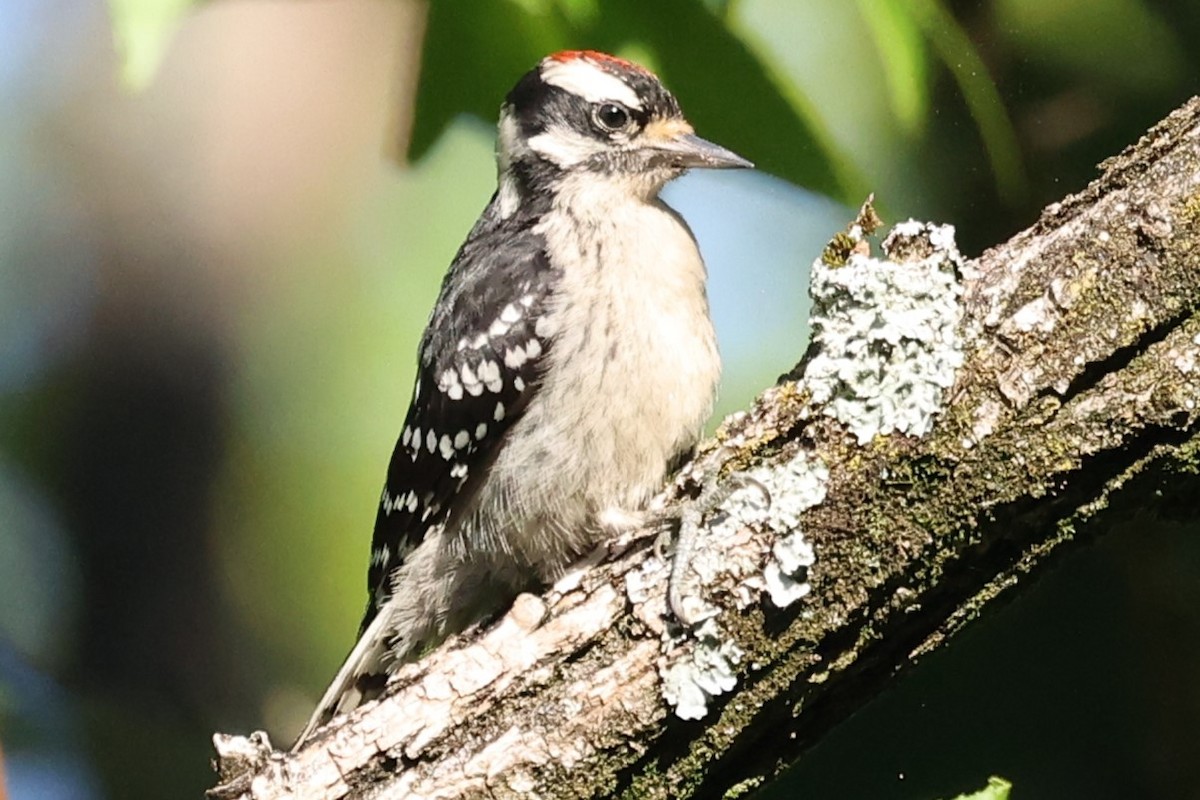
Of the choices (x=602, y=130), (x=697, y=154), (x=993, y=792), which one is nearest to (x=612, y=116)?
(x=602, y=130)

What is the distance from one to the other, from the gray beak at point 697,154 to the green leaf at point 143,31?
0.96 m

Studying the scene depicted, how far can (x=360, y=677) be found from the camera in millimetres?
1853

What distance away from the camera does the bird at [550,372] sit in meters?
1.66

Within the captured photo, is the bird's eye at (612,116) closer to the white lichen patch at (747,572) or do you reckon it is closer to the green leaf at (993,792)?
the white lichen patch at (747,572)

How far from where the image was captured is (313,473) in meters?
2.03

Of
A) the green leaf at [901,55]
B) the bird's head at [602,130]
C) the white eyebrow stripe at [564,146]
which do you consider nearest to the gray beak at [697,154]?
the bird's head at [602,130]

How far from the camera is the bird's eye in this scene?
1824 mm

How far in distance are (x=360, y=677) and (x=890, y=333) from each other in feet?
3.53

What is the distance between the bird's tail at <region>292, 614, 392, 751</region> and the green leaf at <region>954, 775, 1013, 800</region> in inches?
39.1

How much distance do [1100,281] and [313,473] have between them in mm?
1382

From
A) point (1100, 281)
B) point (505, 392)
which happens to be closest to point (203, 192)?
point (505, 392)

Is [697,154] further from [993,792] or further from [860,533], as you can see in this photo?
[993,792]

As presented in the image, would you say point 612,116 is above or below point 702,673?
above

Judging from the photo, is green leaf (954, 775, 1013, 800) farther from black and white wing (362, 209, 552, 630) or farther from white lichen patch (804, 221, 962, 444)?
black and white wing (362, 209, 552, 630)
